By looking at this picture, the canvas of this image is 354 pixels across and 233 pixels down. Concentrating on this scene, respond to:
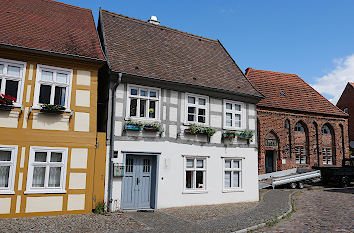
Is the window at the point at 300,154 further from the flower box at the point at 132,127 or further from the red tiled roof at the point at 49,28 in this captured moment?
the red tiled roof at the point at 49,28

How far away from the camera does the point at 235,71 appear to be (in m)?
17.4

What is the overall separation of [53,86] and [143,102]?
3.68m

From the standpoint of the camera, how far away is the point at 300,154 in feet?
84.5

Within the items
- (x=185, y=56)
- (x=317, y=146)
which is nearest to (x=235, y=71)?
(x=185, y=56)

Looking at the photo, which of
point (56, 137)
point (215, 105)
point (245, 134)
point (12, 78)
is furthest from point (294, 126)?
point (12, 78)

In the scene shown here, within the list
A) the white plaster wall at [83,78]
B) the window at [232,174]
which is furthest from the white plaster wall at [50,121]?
the window at [232,174]

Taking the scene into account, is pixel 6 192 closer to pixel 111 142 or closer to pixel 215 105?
pixel 111 142

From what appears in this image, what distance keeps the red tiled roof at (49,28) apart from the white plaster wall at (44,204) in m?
5.36

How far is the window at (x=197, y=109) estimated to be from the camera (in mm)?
14289

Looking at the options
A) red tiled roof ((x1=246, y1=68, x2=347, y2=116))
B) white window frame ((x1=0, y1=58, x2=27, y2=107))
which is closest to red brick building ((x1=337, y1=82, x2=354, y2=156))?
red tiled roof ((x1=246, y1=68, x2=347, y2=116))

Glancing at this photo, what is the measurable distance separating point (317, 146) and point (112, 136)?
2060cm

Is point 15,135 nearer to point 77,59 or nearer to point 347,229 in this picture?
point 77,59

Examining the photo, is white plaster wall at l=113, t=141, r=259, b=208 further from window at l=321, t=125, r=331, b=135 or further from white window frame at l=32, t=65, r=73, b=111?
window at l=321, t=125, r=331, b=135

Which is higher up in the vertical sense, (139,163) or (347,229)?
(139,163)
